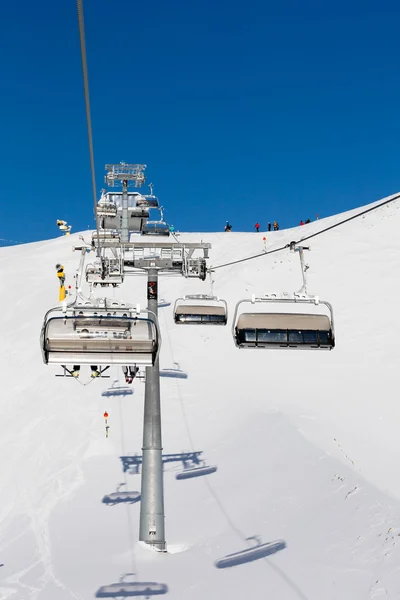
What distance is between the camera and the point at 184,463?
590 inches

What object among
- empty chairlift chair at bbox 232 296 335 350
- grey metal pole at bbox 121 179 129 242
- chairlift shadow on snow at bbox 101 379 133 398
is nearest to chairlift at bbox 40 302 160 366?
empty chairlift chair at bbox 232 296 335 350

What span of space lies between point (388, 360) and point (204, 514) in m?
12.0

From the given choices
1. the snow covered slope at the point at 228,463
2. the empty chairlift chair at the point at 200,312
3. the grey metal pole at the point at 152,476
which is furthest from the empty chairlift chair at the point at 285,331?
the snow covered slope at the point at 228,463

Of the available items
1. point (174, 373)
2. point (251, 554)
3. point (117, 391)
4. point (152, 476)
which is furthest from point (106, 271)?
point (174, 373)

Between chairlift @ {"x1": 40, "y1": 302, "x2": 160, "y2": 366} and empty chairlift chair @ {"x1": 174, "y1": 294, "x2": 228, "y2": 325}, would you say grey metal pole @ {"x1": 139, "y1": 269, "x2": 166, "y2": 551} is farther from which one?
empty chairlift chair @ {"x1": 174, "y1": 294, "x2": 228, "y2": 325}

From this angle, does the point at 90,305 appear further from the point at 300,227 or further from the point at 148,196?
the point at 300,227

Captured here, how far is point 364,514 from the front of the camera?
995 centimetres

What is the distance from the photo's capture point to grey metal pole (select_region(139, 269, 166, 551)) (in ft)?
33.2

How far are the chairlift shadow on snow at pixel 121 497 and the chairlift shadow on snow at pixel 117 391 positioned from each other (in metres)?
6.42

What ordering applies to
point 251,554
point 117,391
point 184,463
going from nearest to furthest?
1. point 251,554
2. point 184,463
3. point 117,391

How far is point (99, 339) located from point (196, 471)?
24.3ft

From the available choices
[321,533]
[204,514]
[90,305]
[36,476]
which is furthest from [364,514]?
[36,476]

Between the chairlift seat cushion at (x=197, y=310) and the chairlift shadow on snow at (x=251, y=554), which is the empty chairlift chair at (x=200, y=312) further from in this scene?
the chairlift shadow on snow at (x=251, y=554)

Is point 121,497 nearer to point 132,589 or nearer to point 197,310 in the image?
point 132,589
